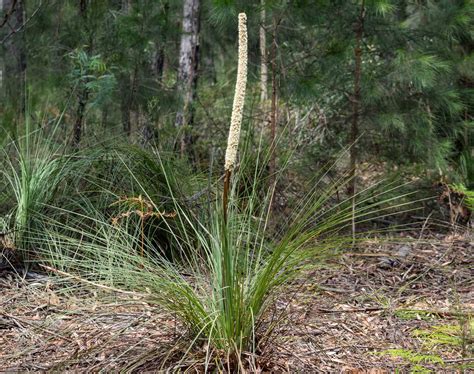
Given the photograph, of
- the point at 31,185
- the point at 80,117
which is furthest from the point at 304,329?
the point at 80,117

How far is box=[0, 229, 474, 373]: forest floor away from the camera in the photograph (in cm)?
371

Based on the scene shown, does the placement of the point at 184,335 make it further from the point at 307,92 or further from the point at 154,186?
the point at 307,92

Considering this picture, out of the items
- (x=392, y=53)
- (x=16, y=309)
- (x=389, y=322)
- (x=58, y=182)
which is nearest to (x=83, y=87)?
(x=58, y=182)

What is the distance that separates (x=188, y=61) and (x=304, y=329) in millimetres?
5834

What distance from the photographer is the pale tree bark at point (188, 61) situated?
9.03 meters

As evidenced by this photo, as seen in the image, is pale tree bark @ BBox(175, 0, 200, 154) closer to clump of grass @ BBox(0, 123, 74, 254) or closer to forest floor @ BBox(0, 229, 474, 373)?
clump of grass @ BBox(0, 123, 74, 254)

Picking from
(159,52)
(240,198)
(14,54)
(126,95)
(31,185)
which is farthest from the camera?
(159,52)

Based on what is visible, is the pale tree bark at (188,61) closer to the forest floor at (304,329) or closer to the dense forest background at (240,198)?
the dense forest background at (240,198)

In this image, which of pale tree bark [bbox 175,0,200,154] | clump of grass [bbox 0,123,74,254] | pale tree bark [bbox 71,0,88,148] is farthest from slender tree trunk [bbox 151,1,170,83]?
clump of grass [bbox 0,123,74,254]

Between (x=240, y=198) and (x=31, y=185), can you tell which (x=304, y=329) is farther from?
(x=31, y=185)

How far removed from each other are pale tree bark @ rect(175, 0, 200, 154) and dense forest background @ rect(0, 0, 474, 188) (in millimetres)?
18

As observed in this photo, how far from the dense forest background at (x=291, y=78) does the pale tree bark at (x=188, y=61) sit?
0.7 inches

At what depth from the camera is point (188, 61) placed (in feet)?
31.4

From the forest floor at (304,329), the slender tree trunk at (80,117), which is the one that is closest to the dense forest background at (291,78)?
the slender tree trunk at (80,117)
